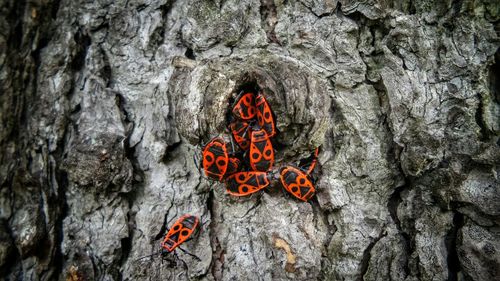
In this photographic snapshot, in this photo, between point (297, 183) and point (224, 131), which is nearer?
point (297, 183)

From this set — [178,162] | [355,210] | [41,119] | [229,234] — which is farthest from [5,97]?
[355,210]

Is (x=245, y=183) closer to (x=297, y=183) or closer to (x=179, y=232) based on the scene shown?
(x=297, y=183)

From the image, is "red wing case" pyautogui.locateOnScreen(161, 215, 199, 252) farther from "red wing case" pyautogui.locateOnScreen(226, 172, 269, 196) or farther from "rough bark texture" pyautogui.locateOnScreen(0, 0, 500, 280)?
"red wing case" pyautogui.locateOnScreen(226, 172, 269, 196)

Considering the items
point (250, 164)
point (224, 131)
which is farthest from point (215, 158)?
point (250, 164)

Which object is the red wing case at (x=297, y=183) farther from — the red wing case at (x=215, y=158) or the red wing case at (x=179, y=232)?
the red wing case at (x=179, y=232)

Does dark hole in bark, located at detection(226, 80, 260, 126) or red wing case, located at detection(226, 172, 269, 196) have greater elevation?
dark hole in bark, located at detection(226, 80, 260, 126)

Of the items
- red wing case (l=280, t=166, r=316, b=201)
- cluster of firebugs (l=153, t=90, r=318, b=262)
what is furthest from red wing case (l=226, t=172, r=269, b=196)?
red wing case (l=280, t=166, r=316, b=201)
